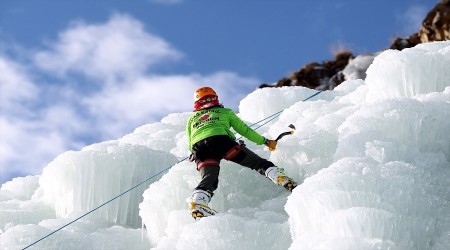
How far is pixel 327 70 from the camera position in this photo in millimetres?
16859

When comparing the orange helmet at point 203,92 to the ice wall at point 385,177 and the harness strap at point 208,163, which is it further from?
the ice wall at point 385,177

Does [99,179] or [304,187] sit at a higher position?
[99,179]

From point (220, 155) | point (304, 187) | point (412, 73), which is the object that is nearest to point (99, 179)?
point (220, 155)

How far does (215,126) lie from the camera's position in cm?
547

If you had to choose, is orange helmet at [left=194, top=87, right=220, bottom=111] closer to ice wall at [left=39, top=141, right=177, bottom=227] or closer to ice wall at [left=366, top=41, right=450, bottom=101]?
ice wall at [left=39, top=141, right=177, bottom=227]

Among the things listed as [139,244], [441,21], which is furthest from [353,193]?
[441,21]

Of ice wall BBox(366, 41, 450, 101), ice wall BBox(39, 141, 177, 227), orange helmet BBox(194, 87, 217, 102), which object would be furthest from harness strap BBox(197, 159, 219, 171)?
ice wall BBox(366, 41, 450, 101)

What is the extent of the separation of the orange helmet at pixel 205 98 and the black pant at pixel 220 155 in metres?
0.52

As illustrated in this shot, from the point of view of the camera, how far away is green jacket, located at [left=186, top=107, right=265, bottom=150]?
214 inches

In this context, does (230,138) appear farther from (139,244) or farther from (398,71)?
(398,71)

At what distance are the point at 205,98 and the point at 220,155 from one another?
770 millimetres

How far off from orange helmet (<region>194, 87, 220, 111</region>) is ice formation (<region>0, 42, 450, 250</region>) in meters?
0.62

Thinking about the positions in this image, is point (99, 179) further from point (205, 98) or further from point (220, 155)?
point (220, 155)

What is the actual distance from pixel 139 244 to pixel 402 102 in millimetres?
2574
